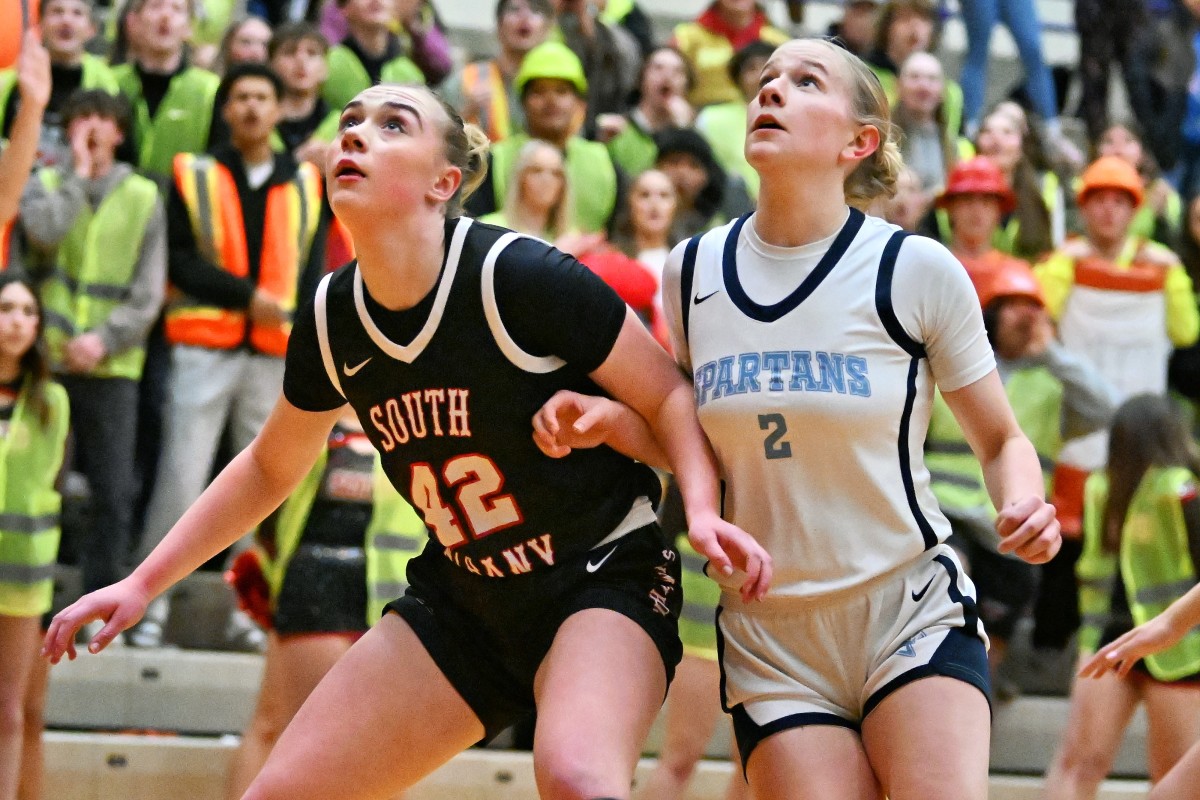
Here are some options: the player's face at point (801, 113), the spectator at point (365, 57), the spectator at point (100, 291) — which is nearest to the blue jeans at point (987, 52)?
the spectator at point (365, 57)

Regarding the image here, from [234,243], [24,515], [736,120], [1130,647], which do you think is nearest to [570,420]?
[1130,647]

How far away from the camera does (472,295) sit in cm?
335

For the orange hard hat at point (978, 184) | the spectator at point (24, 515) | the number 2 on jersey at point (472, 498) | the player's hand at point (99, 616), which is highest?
the orange hard hat at point (978, 184)

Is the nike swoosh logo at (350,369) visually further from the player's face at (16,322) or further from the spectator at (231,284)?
the spectator at (231,284)

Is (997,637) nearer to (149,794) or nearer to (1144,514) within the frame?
(1144,514)

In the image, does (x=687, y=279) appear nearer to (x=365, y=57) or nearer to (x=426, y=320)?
(x=426, y=320)

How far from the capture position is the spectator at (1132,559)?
18.5 feet

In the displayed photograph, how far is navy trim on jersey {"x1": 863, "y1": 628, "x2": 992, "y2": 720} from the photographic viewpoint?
122 inches

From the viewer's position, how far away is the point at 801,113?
329 cm

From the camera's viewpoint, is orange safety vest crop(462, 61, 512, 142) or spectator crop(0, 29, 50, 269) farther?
orange safety vest crop(462, 61, 512, 142)

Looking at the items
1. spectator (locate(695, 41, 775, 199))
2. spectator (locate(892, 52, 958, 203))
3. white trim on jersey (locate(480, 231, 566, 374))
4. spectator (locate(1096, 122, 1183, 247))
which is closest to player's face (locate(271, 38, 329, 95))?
spectator (locate(695, 41, 775, 199))

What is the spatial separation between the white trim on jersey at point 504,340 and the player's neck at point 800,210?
0.48 metres

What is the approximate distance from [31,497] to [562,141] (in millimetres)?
2712

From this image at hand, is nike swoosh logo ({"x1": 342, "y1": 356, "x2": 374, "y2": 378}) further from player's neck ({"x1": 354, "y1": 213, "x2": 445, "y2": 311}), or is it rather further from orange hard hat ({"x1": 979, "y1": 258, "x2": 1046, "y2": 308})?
orange hard hat ({"x1": 979, "y1": 258, "x2": 1046, "y2": 308})
